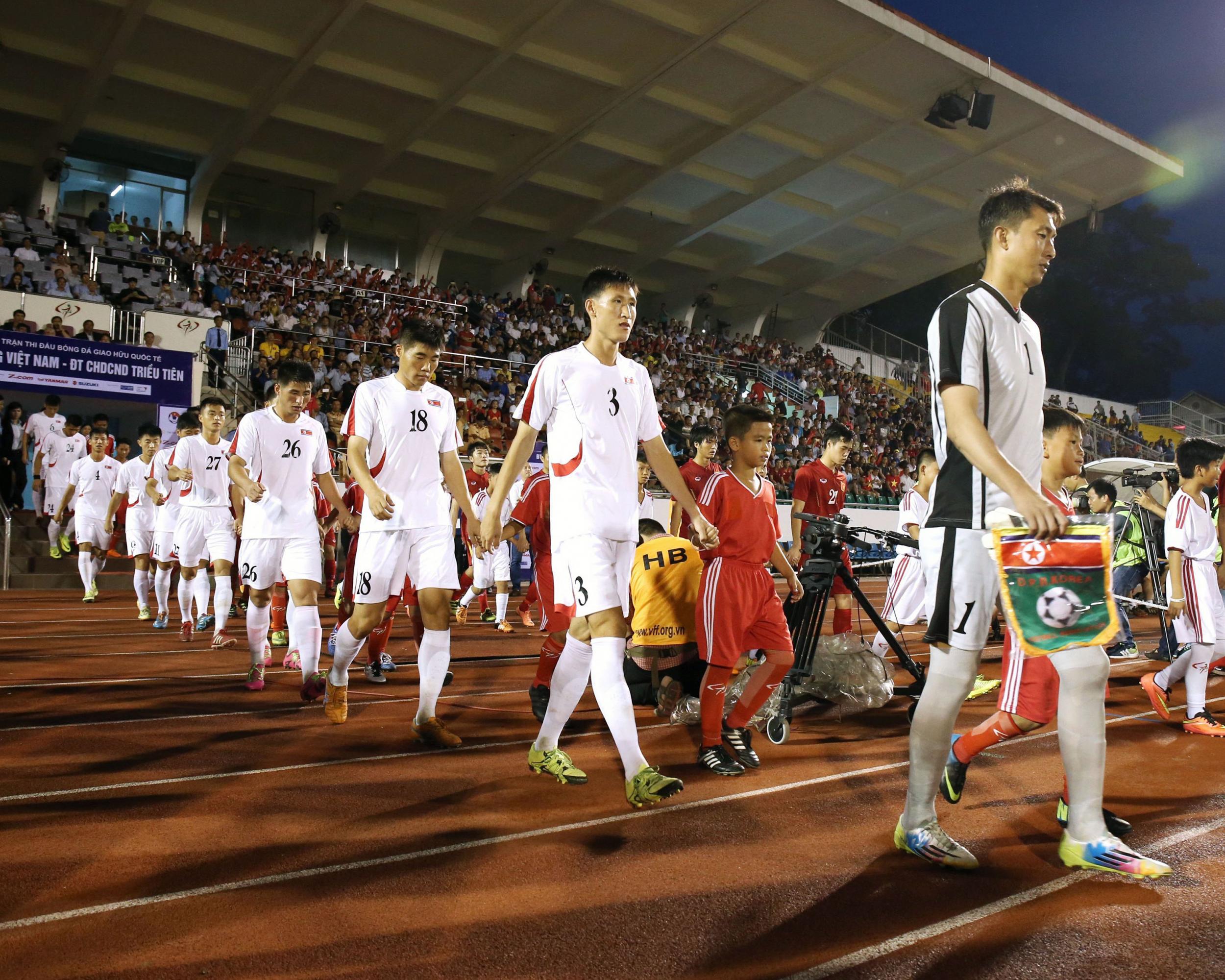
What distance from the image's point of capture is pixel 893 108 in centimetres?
2719

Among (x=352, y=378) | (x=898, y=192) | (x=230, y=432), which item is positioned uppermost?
(x=898, y=192)

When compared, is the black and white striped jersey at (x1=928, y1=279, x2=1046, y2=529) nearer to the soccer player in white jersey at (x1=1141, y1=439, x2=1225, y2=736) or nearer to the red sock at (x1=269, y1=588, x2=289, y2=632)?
the soccer player in white jersey at (x1=1141, y1=439, x2=1225, y2=736)

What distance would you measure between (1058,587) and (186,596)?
351 inches

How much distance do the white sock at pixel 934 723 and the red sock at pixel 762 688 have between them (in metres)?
1.67

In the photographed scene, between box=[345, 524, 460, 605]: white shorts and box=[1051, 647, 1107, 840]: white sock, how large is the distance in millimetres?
3179

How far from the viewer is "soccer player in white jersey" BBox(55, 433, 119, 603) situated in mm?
13086

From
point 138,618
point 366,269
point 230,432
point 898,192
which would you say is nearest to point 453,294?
point 366,269

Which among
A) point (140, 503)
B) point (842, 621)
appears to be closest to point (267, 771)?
point (842, 621)

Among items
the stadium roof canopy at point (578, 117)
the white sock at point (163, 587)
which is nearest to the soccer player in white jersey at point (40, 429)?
the white sock at point (163, 587)

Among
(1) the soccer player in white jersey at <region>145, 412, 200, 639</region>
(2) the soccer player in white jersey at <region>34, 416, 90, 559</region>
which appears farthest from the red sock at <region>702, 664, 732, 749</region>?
(2) the soccer player in white jersey at <region>34, 416, 90, 559</region>

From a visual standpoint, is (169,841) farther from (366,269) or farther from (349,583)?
(366,269)

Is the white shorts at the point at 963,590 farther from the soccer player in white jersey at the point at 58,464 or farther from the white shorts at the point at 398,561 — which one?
the soccer player in white jersey at the point at 58,464

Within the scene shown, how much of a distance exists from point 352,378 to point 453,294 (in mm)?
8473

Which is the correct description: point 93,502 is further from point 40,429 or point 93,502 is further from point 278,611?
point 278,611
